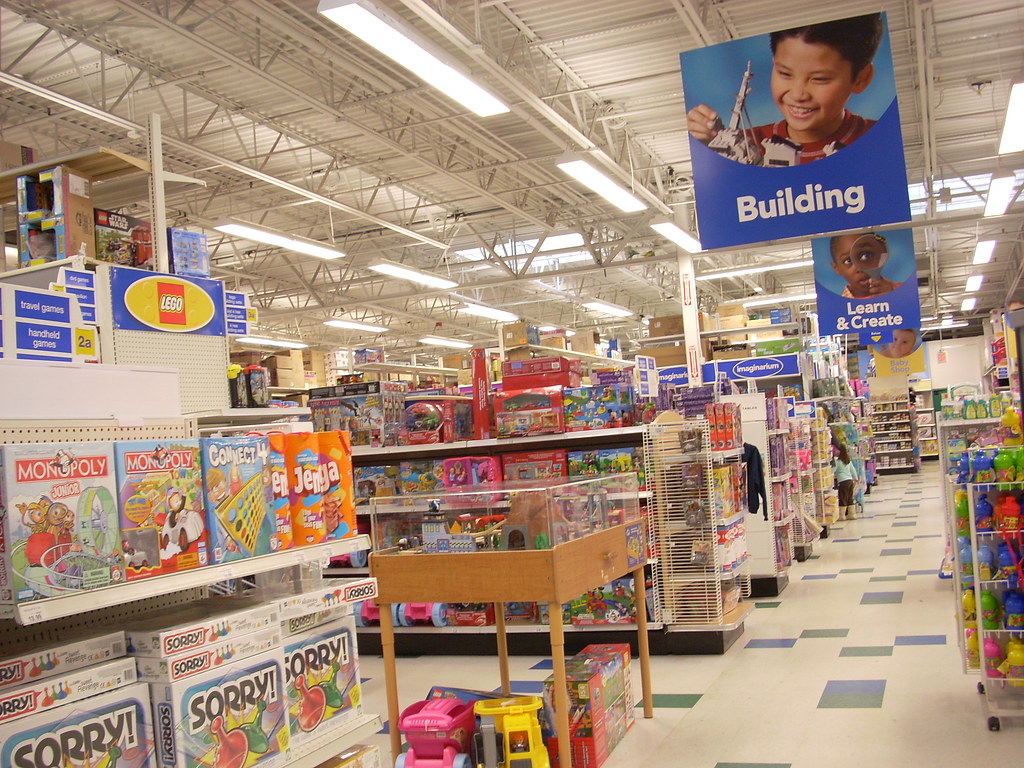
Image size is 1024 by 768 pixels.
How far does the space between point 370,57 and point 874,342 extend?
19.9ft

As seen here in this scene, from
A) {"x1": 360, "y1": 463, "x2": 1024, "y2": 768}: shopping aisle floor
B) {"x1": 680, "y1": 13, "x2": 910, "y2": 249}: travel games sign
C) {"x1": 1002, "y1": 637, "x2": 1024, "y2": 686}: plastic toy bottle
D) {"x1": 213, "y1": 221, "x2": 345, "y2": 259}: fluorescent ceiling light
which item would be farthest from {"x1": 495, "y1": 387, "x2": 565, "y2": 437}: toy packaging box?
{"x1": 213, "y1": 221, "x2": 345, "y2": 259}: fluorescent ceiling light

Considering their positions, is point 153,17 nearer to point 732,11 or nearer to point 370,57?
point 370,57

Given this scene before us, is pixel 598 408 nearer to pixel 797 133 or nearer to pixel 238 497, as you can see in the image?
pixel 797 133

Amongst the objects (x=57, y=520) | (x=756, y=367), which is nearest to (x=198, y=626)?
(x=57, y=520)

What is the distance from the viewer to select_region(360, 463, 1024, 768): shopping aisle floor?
423cm

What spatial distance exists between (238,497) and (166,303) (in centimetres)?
160

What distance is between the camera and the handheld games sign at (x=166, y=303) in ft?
12.0

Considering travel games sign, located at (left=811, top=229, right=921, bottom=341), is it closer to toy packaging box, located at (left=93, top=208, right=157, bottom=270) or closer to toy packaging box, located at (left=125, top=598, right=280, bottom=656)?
toy packaging box, located at (left=93, top=208, right=157, bottom=270)

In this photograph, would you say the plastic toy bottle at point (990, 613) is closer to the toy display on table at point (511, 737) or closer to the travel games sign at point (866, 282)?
the toy display on table at point (511, 737)

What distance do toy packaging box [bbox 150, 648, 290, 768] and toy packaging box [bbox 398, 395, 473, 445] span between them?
4694 millimetres

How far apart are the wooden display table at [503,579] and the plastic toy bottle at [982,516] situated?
1.76m

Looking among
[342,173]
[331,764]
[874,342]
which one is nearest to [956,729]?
[331,764]

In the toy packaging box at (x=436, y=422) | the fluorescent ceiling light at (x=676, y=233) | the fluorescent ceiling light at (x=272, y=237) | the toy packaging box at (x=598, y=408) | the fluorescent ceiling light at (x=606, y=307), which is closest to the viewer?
the toy packaging box at (x=598, y=408)

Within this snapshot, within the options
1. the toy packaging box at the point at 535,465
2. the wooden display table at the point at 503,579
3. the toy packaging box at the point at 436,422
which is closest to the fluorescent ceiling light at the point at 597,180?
the toy packaging box at the point at 436,422
